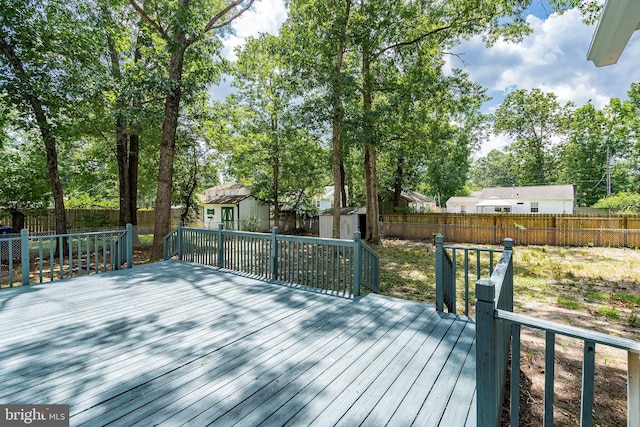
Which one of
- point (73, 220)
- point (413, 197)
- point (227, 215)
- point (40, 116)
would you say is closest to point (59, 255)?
point (40, 116)

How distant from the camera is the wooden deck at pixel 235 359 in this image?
6.39ft

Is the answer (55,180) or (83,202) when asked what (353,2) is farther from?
(83,202)

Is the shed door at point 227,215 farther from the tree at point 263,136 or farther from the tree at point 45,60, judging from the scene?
the tree at point 45,60

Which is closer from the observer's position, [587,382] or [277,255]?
[587,382]

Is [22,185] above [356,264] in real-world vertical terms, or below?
above

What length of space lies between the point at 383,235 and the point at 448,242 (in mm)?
3478

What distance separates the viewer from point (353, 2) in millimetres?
9594

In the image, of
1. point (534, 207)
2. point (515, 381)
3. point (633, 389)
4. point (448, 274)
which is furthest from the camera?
point (534, 207)

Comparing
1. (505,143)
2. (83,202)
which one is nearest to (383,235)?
(83,202)

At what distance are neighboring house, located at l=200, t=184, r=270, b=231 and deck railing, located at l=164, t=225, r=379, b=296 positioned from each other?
12085 millimetres

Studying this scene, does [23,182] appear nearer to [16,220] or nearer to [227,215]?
[16,220]

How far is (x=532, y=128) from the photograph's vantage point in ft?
88.5

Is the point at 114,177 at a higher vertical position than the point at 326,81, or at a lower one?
lower

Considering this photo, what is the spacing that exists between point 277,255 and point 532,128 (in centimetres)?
3126
